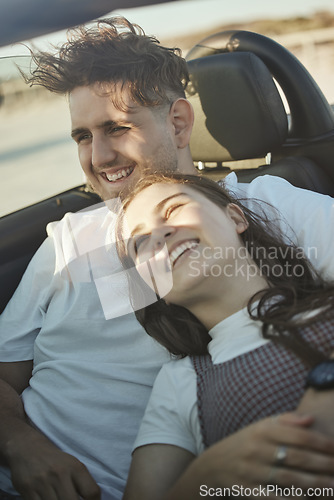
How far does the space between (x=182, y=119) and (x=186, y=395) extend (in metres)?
1.03

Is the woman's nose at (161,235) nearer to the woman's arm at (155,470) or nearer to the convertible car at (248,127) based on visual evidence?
the woman's arm at (155,470)

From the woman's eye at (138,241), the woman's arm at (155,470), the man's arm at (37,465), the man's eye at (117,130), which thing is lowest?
the man's arm at (37,465)

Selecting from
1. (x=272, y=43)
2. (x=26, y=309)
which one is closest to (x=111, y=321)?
(x=26, y=309)

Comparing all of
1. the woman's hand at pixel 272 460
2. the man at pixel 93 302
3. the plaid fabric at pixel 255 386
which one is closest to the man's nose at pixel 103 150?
the man at pixel 93 302

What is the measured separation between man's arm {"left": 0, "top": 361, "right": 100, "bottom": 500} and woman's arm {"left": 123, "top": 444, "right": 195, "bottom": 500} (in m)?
0.14

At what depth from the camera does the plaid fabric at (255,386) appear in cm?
100

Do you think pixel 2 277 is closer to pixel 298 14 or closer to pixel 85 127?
pixel 85 127

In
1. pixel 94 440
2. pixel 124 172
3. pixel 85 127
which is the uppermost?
pixel 85 127

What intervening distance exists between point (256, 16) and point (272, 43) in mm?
291

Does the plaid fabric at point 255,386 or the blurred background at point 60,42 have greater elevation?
the blurred background at point 60,42

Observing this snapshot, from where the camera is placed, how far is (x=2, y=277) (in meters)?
1.73

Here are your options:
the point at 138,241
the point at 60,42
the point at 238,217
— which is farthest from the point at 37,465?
the point at 60,42

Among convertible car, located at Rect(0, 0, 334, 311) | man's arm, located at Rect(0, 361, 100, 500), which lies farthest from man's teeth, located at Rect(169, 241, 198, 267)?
convertible car, located at Rect(0, 0, 334, 311)

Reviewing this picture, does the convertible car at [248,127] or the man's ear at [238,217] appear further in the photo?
the convertible car at [248,127]
